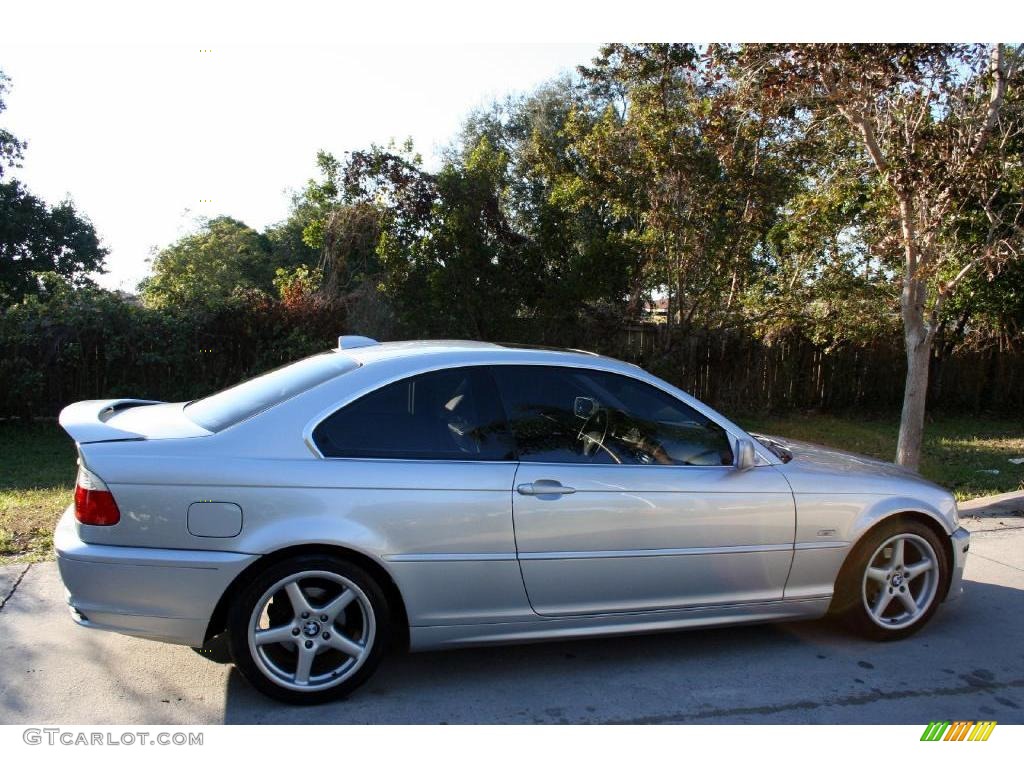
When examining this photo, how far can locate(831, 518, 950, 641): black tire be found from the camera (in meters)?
4.45

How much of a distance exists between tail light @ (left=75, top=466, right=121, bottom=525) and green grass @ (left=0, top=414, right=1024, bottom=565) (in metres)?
2.56

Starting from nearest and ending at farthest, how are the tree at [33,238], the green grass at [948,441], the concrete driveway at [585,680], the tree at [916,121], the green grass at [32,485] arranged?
1. the concrete driveway at [585,680]
2. the green grass at [32,485]
3. the tree at [916,121]
4. the green grass at [948,441]
5. the tree at [33,238]

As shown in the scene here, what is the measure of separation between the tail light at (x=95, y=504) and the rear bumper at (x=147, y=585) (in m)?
0.11

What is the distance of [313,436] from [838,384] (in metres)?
13.1

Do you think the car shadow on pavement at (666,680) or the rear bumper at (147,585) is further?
the car shadow on pavement at (666,680)

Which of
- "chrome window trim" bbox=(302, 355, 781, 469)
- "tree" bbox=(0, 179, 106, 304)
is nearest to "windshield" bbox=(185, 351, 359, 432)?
"chrome window trim" bbox=(302, 355, 781, 469)

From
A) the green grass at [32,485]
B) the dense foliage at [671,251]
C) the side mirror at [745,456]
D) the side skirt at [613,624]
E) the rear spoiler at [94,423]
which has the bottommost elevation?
the green grass at [32,485]

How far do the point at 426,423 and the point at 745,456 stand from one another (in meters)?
1.59

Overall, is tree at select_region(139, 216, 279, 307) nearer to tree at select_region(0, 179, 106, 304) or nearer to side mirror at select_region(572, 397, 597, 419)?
tree at select_region(0, 179, 106, 304)

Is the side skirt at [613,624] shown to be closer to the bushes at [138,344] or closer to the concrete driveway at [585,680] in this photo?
the concrete driveway at [585,680]

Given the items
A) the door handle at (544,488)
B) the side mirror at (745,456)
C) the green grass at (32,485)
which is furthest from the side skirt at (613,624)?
the green grass at (32,485)

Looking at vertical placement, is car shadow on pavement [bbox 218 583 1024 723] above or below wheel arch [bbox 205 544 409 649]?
below

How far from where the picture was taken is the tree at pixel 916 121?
25.5 feet
